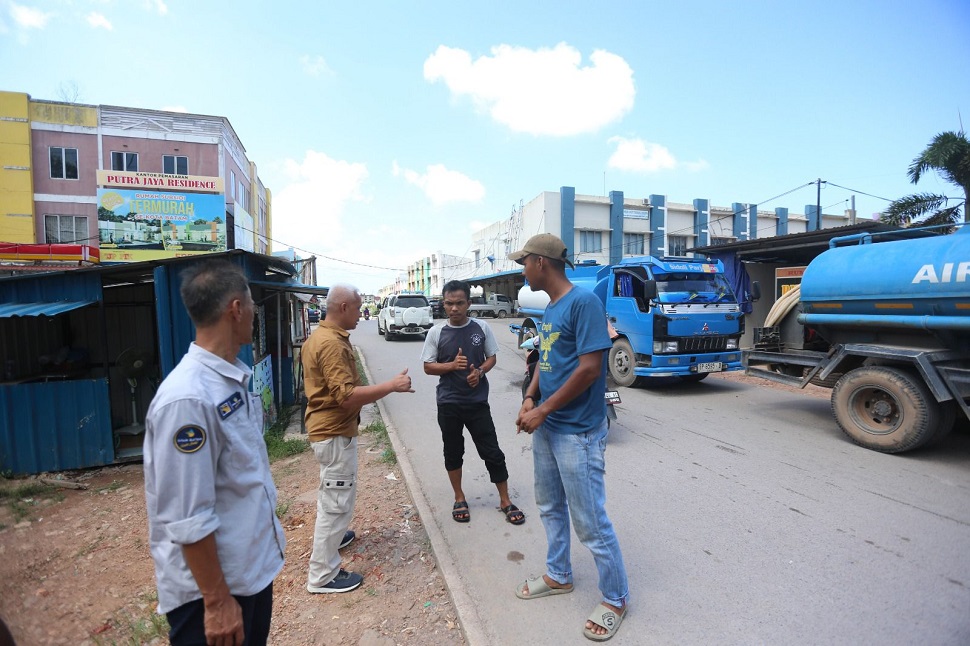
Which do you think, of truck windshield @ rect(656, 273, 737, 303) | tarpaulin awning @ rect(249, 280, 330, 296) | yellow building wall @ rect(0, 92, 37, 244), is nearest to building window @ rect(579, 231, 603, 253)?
truck windshield @ rect(656, 273, 737, 303)

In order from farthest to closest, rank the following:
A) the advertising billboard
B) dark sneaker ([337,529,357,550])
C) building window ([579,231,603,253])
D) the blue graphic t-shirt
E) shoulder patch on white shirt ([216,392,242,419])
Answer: building window ([579,231,603,253]) → the advertising billboard → dark sneaker ([337,529,357,550]) → the blue graphic t-shirt → shoulder patch on white shirt ([216,392,242,419])

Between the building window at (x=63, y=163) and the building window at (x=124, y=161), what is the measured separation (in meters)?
1.61

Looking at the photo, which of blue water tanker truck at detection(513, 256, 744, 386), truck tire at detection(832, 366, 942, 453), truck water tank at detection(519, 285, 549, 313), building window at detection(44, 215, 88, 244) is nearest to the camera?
truck tire at detection(832, 366, 942, 453)

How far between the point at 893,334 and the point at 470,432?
531cm

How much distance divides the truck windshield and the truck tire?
121 inches

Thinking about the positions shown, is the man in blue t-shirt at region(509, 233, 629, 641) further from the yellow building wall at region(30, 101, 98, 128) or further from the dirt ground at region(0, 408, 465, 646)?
the yellow building wall at region(30, 101, 98, 128)

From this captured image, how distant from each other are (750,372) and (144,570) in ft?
25.3

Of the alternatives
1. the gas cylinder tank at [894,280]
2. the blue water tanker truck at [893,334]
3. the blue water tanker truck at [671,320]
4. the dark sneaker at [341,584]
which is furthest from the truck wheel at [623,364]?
the dark sneaker at [341,584]

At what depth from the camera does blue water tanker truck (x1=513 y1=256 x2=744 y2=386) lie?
8438mm

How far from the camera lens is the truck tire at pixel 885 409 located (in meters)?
5.11

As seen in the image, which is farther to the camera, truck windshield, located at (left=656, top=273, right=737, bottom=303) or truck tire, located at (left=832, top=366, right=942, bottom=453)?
truck windshield, located at (left=656, top=273, right=737, bottom=303)

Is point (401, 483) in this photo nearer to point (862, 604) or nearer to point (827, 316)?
point (862, 604)

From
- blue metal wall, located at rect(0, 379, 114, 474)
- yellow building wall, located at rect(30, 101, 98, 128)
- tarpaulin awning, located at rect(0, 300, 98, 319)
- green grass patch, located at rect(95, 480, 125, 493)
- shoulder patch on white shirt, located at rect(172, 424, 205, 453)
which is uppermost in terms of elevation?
yellow building wall, located at rect(30, 101, 98, 128)

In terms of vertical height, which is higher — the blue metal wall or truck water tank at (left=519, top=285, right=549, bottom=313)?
truck water tank at (left=519, top=285, right=549, bottom=313)
